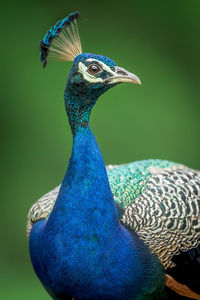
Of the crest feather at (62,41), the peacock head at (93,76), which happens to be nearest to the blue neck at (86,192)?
the peacock head at (93,76)

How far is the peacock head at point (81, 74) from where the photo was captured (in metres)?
2.06

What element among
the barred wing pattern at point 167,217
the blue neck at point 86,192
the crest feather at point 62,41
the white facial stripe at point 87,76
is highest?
the crest feather at point 62,41

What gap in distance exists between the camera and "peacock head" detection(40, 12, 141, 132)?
2.06 meters

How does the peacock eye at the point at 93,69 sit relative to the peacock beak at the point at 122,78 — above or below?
above

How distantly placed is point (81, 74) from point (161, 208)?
69 centimetres

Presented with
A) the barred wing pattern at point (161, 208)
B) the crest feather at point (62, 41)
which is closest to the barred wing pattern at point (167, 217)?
the barred wing pattern at point (161, 208)

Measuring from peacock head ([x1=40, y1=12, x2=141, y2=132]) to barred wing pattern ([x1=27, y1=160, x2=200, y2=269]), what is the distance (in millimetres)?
458

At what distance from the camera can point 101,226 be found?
6.73ft

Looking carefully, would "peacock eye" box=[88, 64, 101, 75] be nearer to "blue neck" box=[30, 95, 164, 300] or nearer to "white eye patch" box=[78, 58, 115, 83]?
"white eye patch" box=[78, 58, 115, 83]

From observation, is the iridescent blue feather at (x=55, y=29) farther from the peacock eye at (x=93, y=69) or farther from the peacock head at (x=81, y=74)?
the peacock eye at (x=93, y=69)

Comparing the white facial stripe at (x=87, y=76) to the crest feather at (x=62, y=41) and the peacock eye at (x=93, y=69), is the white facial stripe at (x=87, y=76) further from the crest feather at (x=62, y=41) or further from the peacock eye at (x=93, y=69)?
the crest feather at (x=62, y=41)

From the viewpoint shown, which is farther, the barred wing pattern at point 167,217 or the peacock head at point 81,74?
the barred wing pattern at point 167,217

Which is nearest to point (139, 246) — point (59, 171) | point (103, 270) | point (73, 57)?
point (103, 270)

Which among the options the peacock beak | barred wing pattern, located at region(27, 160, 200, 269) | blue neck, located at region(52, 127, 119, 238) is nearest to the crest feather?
the peacock beak
